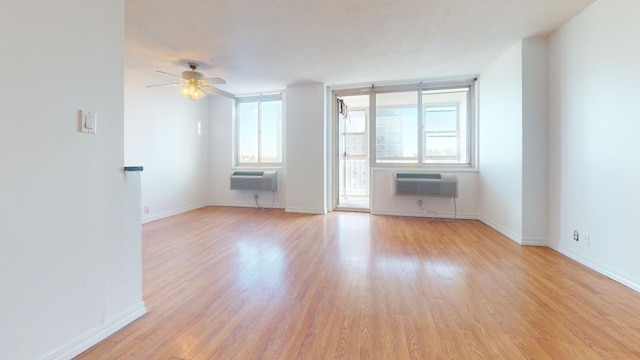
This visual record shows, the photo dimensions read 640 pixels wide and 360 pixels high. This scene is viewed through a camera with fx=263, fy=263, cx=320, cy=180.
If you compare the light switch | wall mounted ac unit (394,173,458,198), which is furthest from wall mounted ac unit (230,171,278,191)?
the light switch

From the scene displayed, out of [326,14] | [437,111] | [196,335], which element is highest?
[326,14]

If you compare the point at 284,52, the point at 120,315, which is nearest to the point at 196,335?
the point at 120,315

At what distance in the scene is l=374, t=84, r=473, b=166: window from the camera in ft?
15.6

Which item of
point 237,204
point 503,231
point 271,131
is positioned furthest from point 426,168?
point 237,204

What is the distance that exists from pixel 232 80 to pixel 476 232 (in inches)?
181

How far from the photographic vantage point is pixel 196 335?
146cm

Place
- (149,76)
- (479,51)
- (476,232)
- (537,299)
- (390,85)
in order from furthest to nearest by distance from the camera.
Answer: (390,85) < (149,76) < (476,232) < (479,51) < (537,299)

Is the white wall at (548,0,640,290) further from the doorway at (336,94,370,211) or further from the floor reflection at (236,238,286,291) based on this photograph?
the doorway at (336,94,370,211)

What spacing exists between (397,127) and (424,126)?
Result: 0.48 meters

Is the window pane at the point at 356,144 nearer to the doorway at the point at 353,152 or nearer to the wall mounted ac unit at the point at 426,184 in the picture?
the doorway at the point at 353,152

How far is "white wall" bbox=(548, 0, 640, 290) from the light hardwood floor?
29 cm

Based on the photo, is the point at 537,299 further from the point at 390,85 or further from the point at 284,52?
the point at 390,85

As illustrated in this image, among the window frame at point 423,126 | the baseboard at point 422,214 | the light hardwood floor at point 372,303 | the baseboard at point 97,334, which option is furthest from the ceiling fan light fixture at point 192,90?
the baseboard at point 422,214

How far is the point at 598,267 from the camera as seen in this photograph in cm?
231
